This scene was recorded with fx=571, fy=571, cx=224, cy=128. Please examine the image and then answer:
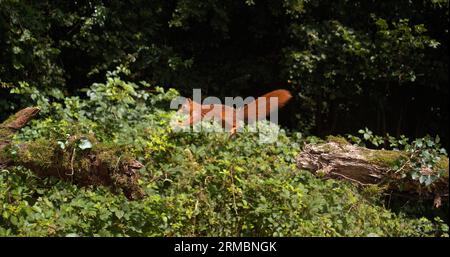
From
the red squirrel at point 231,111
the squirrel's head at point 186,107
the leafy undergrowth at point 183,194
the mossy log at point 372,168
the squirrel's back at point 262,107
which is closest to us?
the leafy undergrowth at point 183,194

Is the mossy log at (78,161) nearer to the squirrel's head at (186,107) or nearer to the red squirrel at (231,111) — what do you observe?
the red squirrel at (231,111)

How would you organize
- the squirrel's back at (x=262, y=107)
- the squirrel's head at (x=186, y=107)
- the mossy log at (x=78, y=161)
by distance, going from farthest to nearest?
the squirrel's back at (x=262, y=107), the squirrel's head at (x=186, y=107), the mossy log at (x=78, y=161)

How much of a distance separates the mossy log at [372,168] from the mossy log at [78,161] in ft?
5.98

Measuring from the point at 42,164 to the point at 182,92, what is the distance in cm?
347

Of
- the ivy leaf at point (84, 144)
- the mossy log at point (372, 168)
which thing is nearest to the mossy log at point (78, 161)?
the ivy leaf at point (84, 144)

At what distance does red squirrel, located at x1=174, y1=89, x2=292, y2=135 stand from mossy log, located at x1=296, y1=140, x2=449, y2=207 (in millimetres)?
1034

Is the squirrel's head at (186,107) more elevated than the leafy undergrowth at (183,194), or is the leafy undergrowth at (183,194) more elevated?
the squirrel's head at (186,107)

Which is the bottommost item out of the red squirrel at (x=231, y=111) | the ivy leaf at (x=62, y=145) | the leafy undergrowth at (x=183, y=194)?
the leafy undergrowth at (x=183, y=194)

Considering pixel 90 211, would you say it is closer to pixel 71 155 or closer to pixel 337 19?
pixel 71 155

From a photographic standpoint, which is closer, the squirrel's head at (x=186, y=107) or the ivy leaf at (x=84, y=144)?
the ivy leaf at (x=84, y=144)

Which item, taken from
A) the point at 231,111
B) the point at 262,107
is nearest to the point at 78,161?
the point at 231,111

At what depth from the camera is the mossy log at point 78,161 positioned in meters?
4.57

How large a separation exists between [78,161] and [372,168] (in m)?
2.66

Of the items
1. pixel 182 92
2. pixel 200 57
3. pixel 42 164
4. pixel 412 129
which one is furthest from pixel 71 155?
pixel 412 129
